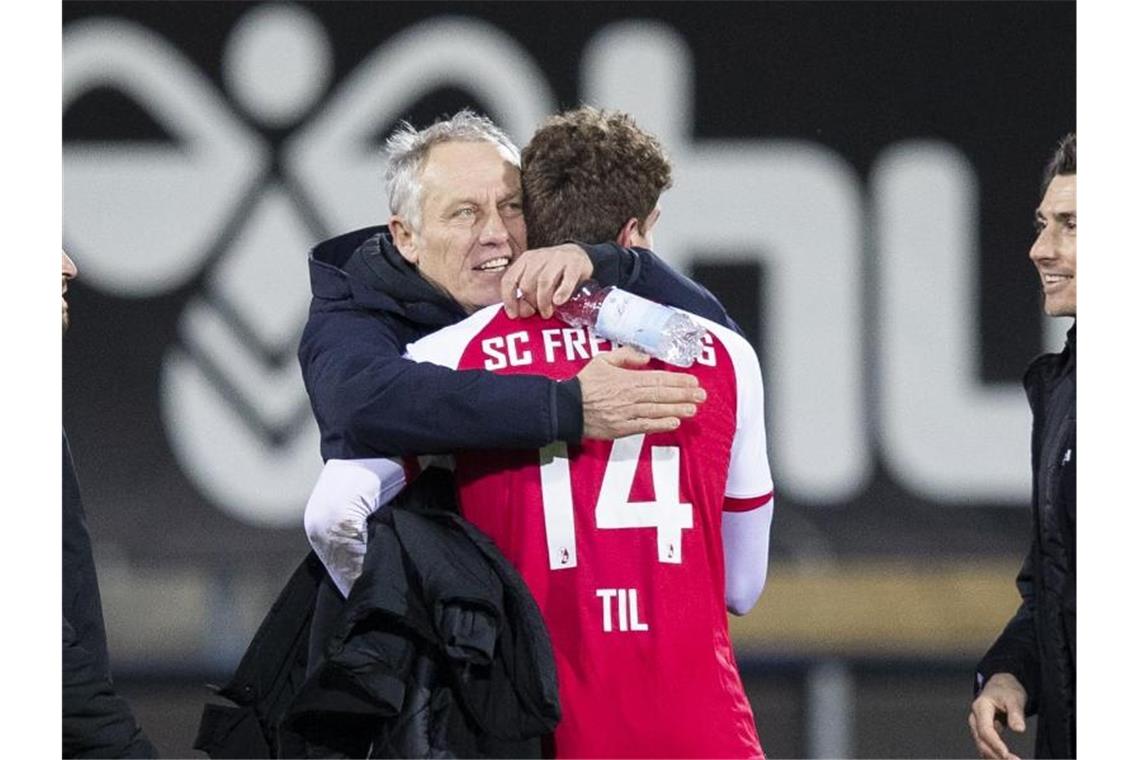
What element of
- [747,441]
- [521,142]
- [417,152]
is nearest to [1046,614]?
[747,441]

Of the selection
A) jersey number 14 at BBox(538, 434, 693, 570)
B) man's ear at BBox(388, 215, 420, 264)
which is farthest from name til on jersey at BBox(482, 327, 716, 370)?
man's ear at BBox(388, 215, 420, 264)

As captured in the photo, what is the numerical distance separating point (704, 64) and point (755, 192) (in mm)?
290

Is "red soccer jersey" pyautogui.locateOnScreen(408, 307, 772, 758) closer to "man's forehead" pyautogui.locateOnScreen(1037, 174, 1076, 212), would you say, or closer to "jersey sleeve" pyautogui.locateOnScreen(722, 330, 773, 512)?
"jersey sleeve" pyautogui.locateOnScreen(722, 330, 773, 512)

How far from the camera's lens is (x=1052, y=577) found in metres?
2.24

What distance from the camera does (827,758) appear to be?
11.9ft

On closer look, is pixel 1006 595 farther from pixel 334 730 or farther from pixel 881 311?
pixel 334 730

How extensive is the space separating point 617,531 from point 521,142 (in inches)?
69.5

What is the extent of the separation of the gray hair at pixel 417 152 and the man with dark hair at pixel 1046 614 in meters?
0.80

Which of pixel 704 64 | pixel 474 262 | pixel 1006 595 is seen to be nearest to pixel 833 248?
pixel 704 64

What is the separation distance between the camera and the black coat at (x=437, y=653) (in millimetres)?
1970

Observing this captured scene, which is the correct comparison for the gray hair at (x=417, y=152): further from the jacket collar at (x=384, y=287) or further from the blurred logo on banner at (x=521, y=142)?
the blurred logo on banner at (x=521, y=142)

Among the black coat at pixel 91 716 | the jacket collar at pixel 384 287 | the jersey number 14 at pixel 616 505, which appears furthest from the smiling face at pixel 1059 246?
the black coat at pixel 91 716

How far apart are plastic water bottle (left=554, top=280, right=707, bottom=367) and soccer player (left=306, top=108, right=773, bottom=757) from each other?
19 mm

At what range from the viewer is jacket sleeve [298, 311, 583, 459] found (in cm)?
198
